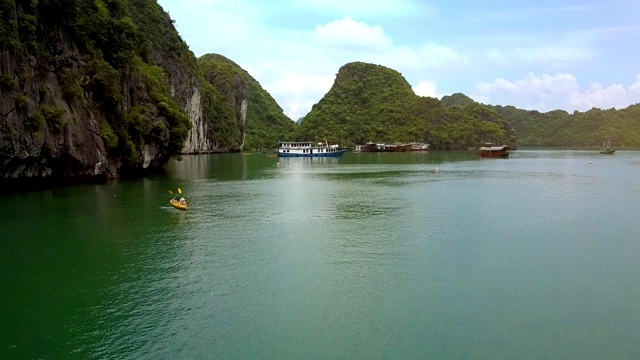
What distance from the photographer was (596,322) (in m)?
14.0

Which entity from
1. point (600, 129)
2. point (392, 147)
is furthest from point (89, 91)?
point (600, 129)

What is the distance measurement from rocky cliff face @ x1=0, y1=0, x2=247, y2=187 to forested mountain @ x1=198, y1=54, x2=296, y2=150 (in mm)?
76730

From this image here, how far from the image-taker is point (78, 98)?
41.0m

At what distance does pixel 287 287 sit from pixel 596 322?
9.10 m

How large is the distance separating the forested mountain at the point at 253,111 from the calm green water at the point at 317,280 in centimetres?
10748

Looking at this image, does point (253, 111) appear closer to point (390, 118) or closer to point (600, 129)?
point (390, 118)

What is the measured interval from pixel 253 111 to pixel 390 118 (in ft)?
185

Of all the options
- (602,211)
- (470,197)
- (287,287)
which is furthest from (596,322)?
(470,197)

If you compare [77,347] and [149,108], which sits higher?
[149,108]

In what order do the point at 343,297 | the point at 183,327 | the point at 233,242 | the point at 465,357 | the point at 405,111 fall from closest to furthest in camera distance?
the point at 465,357 < the point at 183,327 < the point at 343,297 < the point at 233,242 < the point at 405,111

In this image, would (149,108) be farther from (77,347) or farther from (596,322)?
(596,322)

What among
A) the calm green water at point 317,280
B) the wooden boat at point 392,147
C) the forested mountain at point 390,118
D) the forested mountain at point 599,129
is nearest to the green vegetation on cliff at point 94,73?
the calm green water at point 317,280

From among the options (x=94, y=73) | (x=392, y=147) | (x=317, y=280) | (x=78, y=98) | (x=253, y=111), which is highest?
(x=253, y=111)

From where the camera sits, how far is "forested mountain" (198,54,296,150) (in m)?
139
